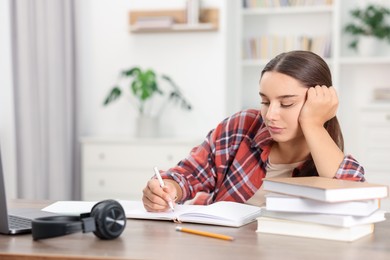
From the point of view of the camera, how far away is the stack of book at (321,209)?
1276mm

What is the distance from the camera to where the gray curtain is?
3.74 meters

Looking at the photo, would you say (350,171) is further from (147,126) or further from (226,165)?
(147,126)

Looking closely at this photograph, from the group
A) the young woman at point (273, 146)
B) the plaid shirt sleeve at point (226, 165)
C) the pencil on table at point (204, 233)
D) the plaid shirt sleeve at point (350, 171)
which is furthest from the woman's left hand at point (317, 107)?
the pencil on table at point (204, 233)

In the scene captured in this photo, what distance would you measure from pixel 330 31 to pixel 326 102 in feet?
10.2

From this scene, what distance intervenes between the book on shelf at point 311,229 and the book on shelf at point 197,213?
0.09m

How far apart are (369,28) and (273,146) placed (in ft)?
9.66

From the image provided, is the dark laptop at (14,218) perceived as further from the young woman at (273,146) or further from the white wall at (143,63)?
the white wall at (143,63)

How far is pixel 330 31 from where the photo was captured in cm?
467

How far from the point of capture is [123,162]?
4.16 m

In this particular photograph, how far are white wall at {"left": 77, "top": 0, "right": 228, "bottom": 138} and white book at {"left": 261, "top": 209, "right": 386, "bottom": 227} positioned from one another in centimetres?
302

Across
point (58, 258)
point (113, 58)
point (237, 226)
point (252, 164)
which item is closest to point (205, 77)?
point (113, 58)

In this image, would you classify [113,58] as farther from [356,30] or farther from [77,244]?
[77,244]

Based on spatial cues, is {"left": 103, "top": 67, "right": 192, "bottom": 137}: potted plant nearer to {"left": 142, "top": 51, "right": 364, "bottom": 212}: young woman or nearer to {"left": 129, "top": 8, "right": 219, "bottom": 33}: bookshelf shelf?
{"left": 129, "top": 8, "right": 219, "bottom": 33}: bookshelf shelf

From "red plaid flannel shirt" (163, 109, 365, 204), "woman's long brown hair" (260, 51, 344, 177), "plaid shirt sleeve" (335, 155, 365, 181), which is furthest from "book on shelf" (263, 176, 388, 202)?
"red plaid flannel shirt" (163, 109, 365, 204)
